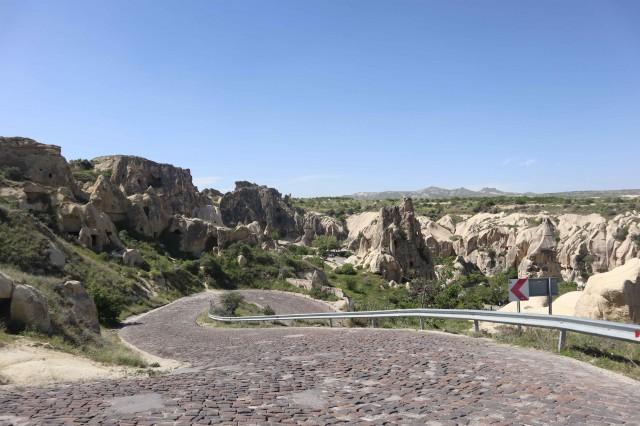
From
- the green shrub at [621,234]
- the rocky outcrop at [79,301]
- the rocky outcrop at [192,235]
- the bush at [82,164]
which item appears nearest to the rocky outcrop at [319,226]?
the bush at [82,164]

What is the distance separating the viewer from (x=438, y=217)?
121 meters

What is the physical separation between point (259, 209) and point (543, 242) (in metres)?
61.6

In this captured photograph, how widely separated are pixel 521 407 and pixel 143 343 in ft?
50.7

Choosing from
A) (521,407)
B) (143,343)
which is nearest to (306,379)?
(521,407)

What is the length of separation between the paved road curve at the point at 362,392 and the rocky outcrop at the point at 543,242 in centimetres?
6592

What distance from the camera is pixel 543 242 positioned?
75562 mm

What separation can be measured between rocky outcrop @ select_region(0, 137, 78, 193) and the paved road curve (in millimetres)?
43924

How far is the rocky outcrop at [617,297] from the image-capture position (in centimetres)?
1107

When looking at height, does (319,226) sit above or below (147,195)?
below

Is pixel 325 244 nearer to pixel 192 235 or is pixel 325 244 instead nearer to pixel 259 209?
pixel 259 209

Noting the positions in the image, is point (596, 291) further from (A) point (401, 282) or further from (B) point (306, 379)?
(A) point (401, 282)

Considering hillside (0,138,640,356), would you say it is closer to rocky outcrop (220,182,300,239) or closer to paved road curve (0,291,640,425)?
rocky outcrop (220,182,300,239)

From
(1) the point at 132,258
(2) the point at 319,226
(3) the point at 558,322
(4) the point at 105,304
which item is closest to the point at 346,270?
(1) the point at 132,258

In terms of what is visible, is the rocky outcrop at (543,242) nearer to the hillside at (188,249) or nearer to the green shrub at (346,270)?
the hillside at (188,249)
